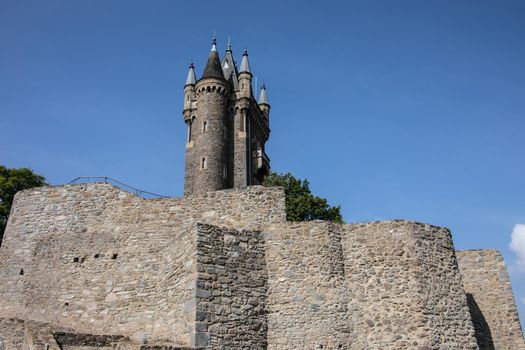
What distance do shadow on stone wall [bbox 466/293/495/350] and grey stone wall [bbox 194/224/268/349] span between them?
357 inches

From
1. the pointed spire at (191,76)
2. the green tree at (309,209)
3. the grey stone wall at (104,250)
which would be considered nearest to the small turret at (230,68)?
the pointed spire at (191,76)

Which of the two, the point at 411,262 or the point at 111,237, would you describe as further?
the point at 111,237

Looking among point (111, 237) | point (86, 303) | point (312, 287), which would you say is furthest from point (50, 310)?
point (312, 287)

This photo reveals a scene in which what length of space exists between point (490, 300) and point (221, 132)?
36.8 meters

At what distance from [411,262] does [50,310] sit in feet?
40.2

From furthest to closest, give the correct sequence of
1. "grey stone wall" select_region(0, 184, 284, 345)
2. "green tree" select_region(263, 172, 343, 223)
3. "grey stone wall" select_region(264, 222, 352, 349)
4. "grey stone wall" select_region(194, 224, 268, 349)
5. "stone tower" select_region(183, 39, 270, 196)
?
"stone tower" select_region(183, 39, 270, 196) < "green tree" select_region(263, 172, 343, 223) < "grey stone wall" select_region(0, 184, 284, 345) < "grey stone wall" select_region(264, 222, 352, 349) < "grey stone wall" select_region(194, 224, 268, 349)

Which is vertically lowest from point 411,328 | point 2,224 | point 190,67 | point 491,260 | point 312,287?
point 411,328

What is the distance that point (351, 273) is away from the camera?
52.3ft

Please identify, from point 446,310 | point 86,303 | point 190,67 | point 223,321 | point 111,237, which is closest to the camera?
point 223,321


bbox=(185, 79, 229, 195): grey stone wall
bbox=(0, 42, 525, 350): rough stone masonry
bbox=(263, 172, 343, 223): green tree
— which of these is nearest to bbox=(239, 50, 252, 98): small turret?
bbox=(185, 79, 229, 195): grey stone wall

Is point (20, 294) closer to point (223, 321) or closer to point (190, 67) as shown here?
point (223, 321)

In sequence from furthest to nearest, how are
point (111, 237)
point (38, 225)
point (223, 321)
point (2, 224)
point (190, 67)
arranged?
point (190, 67) → point (2, 224) → point (38, 225) → point (111, 237) → point (223, 321)

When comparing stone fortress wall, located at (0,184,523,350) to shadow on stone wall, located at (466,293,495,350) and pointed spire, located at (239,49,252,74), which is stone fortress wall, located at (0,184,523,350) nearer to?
shadow on stone wall, located at (466,293,495,350)

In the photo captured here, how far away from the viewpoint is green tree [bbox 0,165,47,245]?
3490cm
